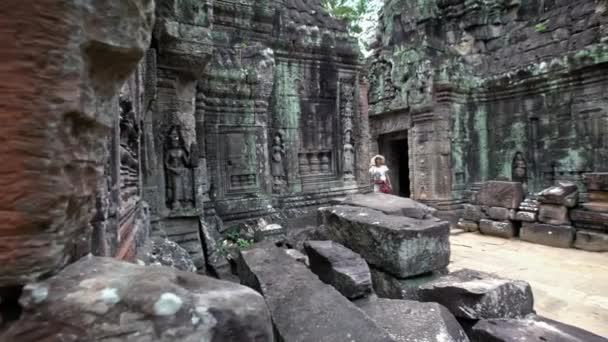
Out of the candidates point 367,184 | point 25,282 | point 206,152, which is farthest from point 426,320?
point 367,184

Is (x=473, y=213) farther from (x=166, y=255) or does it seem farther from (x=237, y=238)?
(x=166, y=255)

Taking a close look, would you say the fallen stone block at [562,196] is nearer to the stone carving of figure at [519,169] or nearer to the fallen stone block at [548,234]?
the fallen stone block at [548,234]

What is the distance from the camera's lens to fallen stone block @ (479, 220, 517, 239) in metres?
6.63

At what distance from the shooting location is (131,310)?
69 centimetres

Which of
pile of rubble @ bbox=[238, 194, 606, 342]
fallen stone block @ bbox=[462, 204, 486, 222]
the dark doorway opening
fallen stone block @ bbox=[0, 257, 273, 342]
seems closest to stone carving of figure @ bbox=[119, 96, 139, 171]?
pile of rubble @ bbox=[238, 194, 606, 342]

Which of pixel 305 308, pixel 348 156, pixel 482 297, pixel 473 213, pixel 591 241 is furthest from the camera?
pixel 473 213

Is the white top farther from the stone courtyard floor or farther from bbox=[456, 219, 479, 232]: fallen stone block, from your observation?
bbox=[456, 219, 479, 232]: fallen stone block

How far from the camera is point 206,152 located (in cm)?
523

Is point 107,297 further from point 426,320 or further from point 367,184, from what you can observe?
point 367,184

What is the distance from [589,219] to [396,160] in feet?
20.3

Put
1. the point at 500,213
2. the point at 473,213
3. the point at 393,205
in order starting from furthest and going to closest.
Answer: the point at 473,213, the point at 500,213, the point at 393,205

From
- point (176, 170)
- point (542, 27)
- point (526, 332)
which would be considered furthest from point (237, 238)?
point (542, 27)

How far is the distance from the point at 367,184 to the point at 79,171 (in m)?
6.66

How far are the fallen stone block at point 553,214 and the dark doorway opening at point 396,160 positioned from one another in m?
4.98
